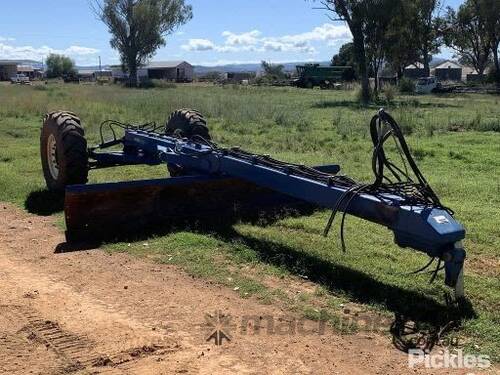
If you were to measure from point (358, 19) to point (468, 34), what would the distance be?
37093 mm

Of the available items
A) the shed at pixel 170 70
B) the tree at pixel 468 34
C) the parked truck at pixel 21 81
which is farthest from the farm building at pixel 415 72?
the parked truck at pixel 21 81

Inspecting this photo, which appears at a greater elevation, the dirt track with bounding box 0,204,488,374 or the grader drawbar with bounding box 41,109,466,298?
the grader drawbar with bounding box 41,109,466,298

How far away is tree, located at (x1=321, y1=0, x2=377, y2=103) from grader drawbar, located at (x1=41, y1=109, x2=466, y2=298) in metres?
32.1

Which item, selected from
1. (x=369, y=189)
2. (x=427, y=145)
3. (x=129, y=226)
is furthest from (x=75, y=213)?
(x=427, y=145)

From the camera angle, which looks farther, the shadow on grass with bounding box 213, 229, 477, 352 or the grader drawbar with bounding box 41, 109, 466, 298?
the grader drawbar with bounding box 41, 109, 466, 298

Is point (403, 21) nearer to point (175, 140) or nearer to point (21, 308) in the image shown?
point (175, 140)

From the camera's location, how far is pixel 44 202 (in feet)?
28.5

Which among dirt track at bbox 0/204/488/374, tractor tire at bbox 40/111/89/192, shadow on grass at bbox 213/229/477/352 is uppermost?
tractor tire at bbox 40/111/89/192

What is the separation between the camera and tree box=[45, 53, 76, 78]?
118m

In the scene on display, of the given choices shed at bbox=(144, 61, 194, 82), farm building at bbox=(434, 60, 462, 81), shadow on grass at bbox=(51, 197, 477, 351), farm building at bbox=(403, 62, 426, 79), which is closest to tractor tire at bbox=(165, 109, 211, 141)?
shadow on grass at bbox=(51, 197, 477, 351)

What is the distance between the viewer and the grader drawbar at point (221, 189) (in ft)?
15.4

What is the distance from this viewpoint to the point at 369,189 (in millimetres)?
5191

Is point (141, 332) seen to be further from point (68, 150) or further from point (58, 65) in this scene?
point (58, 65)

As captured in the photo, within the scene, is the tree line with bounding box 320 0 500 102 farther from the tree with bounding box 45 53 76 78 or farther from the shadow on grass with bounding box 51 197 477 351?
the tree with bounding box 45 53 76 78
